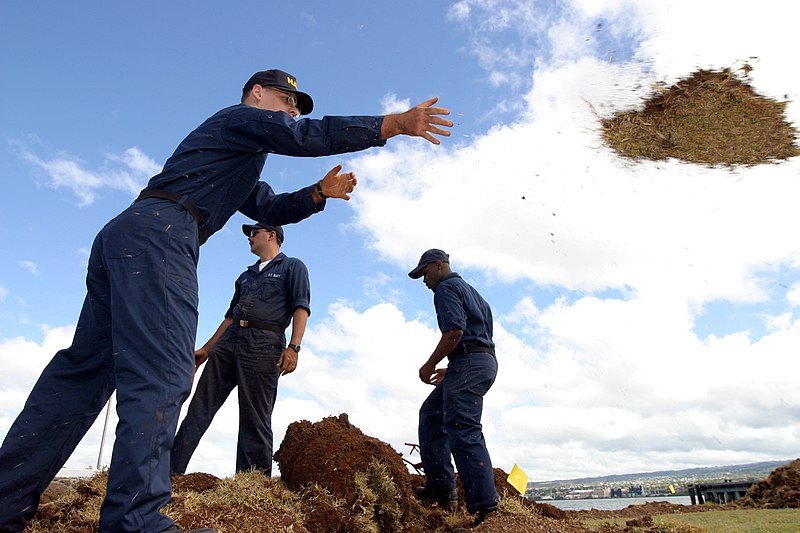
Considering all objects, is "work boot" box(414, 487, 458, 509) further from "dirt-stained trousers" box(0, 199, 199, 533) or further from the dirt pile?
the dirt pile

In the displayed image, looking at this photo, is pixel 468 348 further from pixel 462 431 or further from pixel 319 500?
pixel 319 500

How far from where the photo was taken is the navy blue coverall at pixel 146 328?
2.21m

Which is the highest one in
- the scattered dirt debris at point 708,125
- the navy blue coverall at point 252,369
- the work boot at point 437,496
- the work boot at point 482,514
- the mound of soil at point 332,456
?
the scattered dirt debris at point 708,125

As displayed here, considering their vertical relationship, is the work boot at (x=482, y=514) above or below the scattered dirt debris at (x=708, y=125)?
below

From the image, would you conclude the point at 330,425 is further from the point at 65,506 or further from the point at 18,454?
the point at 18,454

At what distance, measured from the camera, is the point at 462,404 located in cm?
467

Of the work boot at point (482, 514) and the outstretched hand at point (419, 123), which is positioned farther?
the work boot at point (482, 514)

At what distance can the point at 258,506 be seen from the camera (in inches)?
134

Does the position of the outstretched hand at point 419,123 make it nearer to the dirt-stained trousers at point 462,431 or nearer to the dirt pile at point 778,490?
the dirt-stained trousers at point 462,431

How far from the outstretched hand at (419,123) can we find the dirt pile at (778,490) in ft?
28.8

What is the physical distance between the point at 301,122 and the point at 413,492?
3.55 metres

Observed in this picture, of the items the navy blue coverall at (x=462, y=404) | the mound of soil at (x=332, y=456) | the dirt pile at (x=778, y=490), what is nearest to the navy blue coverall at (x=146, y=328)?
the mound of soil at (x=332, y=456)

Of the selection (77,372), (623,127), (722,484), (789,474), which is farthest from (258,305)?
(722,484)

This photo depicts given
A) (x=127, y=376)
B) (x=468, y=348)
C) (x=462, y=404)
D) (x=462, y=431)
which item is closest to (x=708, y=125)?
(x=468, y=348)
